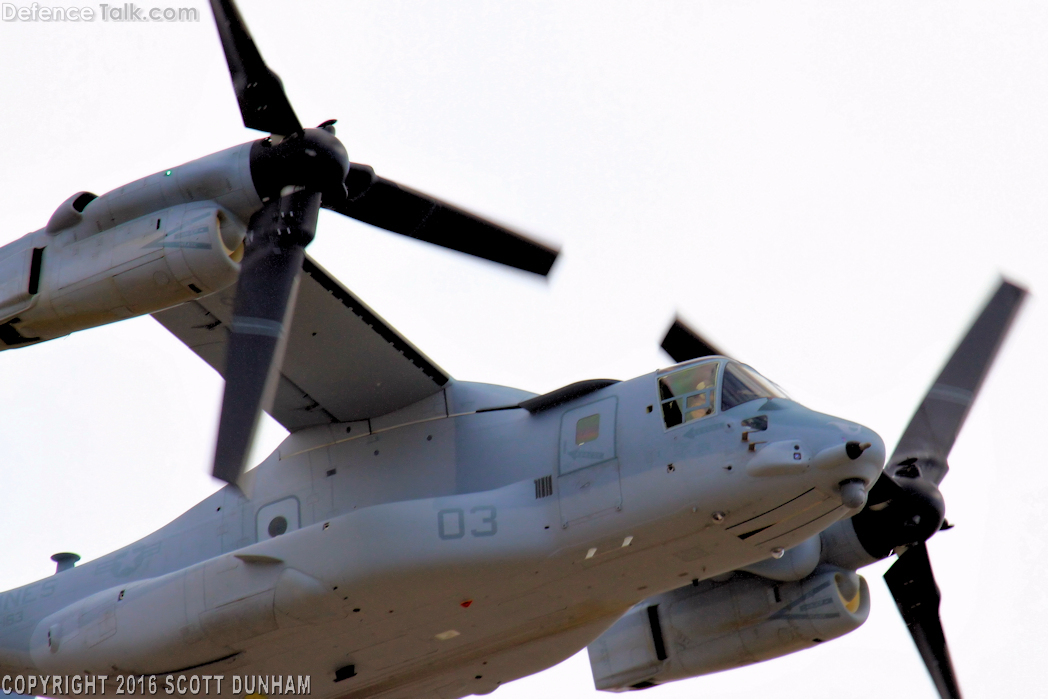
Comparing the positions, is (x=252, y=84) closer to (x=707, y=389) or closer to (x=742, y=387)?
(x=707, y=389)

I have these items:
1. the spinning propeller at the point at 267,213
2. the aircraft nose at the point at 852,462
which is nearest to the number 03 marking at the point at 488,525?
the spinning propeller at the point at 267,213

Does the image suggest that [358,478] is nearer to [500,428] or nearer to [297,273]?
[500,428]

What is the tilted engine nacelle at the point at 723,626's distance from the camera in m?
16.2

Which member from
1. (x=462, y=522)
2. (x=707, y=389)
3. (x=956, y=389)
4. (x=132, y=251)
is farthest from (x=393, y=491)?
(x=956, y=389)

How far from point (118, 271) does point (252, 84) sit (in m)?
2.36

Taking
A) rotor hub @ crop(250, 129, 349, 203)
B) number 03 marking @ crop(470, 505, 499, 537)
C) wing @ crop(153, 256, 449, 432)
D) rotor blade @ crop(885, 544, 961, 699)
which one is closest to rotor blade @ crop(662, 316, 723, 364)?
wing @ crop(153, 256, 449, 432)

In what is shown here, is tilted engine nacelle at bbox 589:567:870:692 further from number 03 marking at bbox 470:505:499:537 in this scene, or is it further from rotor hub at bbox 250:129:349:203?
rotor hub at bbox 250:129:349:203

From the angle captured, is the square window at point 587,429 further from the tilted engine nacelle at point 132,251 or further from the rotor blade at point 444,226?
the tilted engine nacelle at point 132,251

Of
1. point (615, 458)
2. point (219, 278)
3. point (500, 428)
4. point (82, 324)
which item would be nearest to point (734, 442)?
point (615, 458)

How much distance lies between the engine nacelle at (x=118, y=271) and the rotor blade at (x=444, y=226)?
2.07 meters

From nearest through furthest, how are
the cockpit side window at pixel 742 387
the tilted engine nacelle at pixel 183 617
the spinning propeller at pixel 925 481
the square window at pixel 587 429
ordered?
the cockpit side window at pixel 742 387 → the square window at pixel 587 429 → the tilted engine nacelle at pixel 183 617 → the spinning propeller at pixel 925 481

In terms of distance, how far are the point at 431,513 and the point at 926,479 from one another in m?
6.77

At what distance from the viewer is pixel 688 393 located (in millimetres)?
13625

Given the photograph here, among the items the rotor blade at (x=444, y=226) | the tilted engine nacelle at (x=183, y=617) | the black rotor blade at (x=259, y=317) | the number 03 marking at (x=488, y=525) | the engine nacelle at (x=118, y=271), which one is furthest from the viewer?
the rotor blade at (x=444, y=226)
